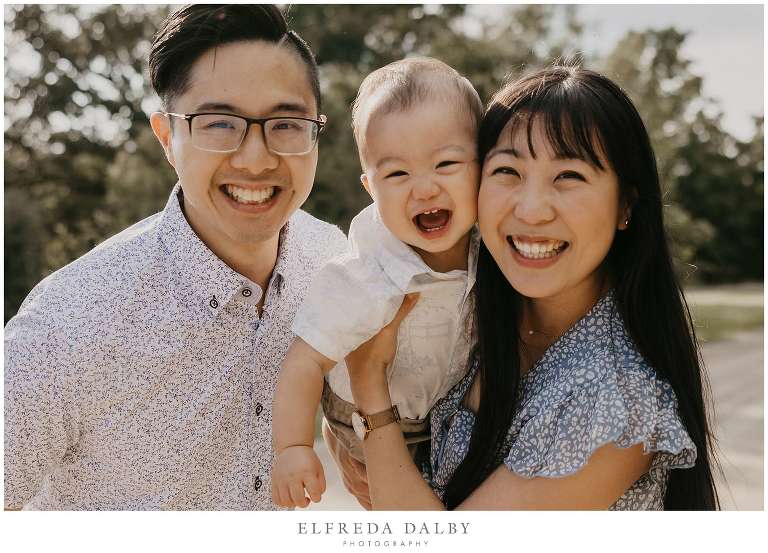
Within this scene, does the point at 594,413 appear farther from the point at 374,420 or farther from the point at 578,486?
the point at 374,420

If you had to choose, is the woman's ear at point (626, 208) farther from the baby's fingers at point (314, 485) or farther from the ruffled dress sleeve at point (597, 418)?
the baby's fingers at point (314, 485)

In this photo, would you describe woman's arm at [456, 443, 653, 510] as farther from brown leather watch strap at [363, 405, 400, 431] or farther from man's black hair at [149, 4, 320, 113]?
man's black hair at [149, 4, 320, 113]

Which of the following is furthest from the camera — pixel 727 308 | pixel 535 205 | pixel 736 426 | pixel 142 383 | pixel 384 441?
pixel 727 308

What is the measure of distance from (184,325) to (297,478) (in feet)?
2.18

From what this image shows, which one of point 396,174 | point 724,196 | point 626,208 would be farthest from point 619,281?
point 724,196

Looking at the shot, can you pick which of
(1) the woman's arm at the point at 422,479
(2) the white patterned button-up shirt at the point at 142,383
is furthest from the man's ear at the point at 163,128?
(1) the woman's arm at the point at 422,479

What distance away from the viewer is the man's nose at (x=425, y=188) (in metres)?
2.45

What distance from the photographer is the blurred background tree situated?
421 inches

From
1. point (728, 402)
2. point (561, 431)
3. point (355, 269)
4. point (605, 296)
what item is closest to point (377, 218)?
point (355, 269)

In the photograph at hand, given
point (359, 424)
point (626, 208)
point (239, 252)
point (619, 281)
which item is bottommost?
point (359, 424)

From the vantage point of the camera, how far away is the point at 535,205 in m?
2.19

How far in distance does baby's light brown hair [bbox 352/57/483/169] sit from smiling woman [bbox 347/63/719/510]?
149 mm

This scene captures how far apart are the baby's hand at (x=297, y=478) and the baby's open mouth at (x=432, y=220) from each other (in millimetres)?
803

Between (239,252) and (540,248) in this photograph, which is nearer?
(540,248)
